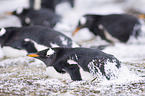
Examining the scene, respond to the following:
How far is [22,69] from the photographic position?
2.15m

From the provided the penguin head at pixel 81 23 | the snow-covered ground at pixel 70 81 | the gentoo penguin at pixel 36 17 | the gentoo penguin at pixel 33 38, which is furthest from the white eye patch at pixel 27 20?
the gentoo penguin at pixel 33 38

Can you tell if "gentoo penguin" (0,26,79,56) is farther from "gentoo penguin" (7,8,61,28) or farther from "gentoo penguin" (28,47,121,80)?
"gentoo penguin" (7,8,61,28)

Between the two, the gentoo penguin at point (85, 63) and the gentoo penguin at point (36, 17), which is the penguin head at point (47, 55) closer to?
the gentoo penguin at point (85, 63)

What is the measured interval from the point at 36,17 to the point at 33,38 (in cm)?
119

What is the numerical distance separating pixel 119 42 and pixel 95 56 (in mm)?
1518

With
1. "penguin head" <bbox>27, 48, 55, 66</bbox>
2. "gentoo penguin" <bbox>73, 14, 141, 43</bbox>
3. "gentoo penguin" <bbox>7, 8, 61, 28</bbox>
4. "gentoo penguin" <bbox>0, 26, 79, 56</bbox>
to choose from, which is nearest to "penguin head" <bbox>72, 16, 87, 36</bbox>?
"gentoo penguin" <bbox>73, 14, 141, 43</bbox>

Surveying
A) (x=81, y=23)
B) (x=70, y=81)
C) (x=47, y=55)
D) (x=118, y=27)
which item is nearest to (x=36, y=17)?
(x=81, y=23)

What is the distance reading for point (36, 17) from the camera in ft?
11.6

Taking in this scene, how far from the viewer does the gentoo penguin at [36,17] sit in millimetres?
3504

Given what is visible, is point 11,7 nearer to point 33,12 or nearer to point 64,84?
point 33,12

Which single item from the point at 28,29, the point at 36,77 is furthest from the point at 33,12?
the point at 36,77

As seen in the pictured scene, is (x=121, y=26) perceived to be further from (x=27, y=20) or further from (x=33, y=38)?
(x=27, y=20)

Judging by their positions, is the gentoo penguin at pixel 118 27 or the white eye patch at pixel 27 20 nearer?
the gentoo penguin at pixel 118 27

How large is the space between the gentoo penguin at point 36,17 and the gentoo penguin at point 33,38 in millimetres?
968
